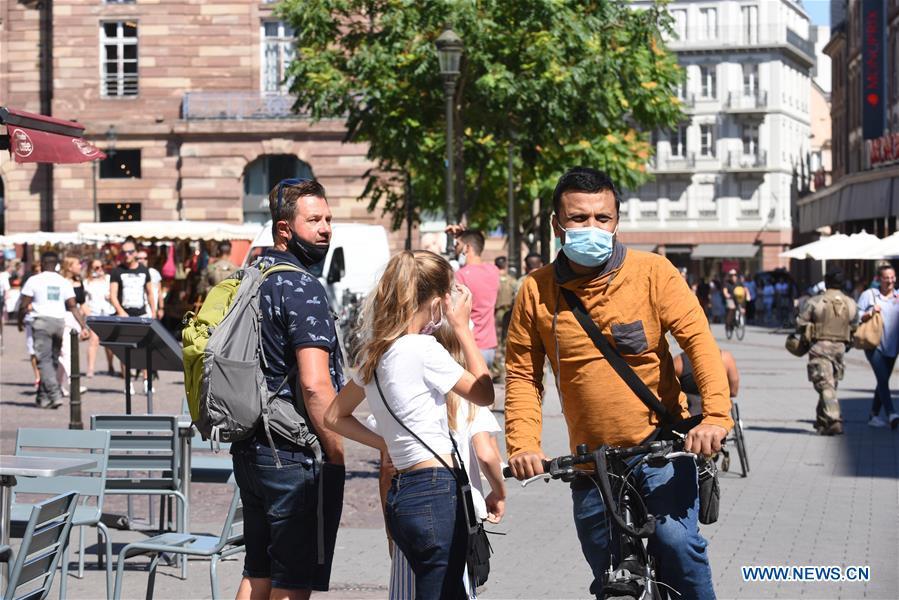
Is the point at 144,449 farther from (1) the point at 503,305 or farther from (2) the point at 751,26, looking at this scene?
(2) the point at 751,26

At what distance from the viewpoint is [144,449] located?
8.47m

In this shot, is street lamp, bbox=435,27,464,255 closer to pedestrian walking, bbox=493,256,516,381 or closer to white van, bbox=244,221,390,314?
pedestrian walking, bbox=493,256,516,381

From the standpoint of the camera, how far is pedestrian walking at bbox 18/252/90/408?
728 inches

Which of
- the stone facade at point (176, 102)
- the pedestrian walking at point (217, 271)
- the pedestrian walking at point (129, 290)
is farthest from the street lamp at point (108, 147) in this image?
the pedestrian walking at point (217, 271)

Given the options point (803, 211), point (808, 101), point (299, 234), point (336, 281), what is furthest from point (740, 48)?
point (299, 234)

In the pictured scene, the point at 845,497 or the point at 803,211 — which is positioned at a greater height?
the point at 803,211

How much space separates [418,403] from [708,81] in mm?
91070

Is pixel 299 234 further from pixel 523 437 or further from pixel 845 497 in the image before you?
pixel 845 497

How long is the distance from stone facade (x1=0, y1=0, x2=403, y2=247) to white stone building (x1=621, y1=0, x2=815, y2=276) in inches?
1832

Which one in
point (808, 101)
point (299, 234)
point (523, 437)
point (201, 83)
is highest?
point (808, 101)

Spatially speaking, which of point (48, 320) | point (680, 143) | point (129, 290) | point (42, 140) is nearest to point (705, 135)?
point (680, 143)

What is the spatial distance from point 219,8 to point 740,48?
54.2 meters

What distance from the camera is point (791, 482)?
12133 millimetres

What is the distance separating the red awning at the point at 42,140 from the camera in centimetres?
815
